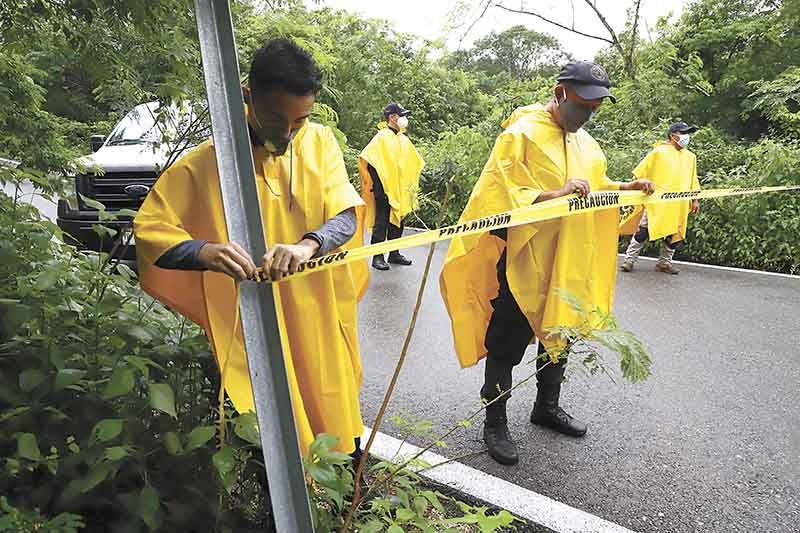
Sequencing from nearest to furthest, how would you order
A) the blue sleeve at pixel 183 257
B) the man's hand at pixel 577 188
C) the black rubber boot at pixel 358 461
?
the blue sleeve at pixel 183 257 → the black rubber boot at pixel 358 461 → the man's hand at pixel 577 188

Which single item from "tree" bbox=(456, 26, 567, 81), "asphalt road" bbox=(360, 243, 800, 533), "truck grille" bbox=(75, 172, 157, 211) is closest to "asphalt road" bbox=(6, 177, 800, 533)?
"asphalt road" bbox=(360, 243, 800, 533)

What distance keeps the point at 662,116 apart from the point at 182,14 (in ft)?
38.3

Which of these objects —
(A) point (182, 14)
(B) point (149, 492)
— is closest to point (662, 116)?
(A) point (182, 14)

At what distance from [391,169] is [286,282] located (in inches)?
246

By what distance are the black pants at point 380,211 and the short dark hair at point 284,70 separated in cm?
617

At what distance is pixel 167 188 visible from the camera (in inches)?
74.7

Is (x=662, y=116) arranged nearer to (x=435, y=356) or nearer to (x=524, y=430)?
(x=435, y=356)

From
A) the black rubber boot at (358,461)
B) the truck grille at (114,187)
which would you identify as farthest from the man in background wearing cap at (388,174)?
the black rubber boot at (358,461)

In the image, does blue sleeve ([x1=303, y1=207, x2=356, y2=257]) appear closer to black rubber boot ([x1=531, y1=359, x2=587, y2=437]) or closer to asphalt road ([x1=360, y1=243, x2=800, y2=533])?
asphalt road ([x1=360, y1=243, x2=800, y2=533])

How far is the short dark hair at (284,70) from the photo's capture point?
71.6 inches

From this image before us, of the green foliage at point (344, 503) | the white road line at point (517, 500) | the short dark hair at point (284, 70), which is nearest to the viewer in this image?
the green foliage at point (344, 503)

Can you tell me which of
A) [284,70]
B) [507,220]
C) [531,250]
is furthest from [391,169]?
[284,70]

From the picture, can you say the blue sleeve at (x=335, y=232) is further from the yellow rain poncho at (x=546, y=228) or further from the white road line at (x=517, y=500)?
the yellow rain poncho at (x=546, y=228)

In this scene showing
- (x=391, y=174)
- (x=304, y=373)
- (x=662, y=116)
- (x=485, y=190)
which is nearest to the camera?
(x=304, y=373)
